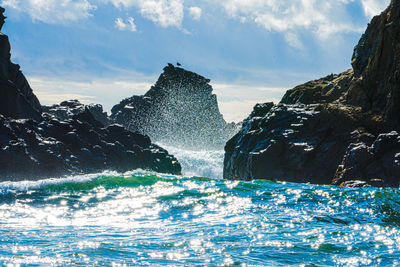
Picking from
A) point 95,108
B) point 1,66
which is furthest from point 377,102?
point 95,108

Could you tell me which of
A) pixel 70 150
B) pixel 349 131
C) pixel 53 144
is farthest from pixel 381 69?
pixel 53 144

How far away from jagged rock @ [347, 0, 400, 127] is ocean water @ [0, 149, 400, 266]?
7694 mm

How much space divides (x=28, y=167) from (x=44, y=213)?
12.3 m

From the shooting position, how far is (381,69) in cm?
2086

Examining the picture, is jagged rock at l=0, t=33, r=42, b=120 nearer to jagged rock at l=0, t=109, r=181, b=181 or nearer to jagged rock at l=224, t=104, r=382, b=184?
jagged rock at l=0, t=109, r=181, b=181

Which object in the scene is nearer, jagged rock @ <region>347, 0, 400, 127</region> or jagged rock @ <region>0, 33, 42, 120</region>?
jagged rock @ <region>347, 0, 400, 127</region>

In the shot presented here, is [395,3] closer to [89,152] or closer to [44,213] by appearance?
[44,213]

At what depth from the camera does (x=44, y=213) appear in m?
11.1

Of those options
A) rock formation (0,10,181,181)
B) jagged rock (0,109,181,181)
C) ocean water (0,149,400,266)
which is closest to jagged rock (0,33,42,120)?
rock formation (0,10,181,181)

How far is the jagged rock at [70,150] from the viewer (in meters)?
21.9

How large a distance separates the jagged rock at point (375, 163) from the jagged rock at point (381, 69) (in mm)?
1858

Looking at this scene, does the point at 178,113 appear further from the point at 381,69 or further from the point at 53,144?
the point at 381,69

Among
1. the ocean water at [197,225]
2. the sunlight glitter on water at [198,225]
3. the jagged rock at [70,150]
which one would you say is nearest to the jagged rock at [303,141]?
the ocean water at [197,225]

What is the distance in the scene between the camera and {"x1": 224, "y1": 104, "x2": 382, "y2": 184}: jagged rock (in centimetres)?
2027
